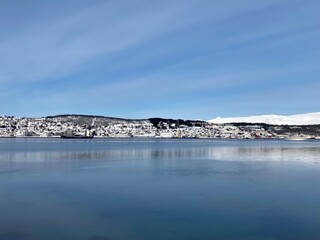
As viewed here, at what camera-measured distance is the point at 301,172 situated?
21781 millimetres

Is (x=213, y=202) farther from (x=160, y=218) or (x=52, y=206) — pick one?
(x=52, y=206)

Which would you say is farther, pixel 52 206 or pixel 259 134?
pixel 259 134

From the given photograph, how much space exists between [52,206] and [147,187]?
16.1 feet

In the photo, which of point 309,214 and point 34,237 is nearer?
point 34,237

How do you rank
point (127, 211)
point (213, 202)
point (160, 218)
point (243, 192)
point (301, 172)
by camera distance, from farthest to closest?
point (301, 172)
point (243, 192)
point (213, 202)
point (127, 211)
point (160, 218)

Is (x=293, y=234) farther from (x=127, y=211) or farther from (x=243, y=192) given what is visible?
(x=243, y=192)

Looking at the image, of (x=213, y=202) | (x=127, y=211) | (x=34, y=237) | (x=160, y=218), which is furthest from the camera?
(x=213, y=202)

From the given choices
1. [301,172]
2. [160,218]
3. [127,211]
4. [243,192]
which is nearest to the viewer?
[160,218]

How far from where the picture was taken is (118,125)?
17350cm

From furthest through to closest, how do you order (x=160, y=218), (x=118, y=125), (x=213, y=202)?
(x=118, y=125), (x=213, y=202), (x=160, y=218)

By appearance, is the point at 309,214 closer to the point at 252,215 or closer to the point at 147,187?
the point at 252,215

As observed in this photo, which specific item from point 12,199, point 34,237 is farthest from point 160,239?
point 12,199

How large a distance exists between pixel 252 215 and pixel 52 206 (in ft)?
19.3

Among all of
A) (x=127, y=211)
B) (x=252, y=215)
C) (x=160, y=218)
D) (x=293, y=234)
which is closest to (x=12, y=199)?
(x=127, y=211)
